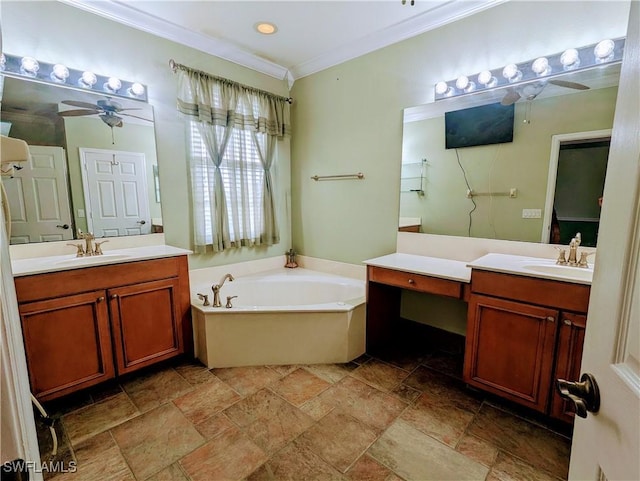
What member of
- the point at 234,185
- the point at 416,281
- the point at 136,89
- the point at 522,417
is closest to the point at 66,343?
the point at 234,185

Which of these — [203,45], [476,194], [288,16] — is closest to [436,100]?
[476,194]

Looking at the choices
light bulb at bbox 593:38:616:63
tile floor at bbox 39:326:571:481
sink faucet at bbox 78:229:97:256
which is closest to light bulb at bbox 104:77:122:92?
sink faucet at bbox 78:229:97:256

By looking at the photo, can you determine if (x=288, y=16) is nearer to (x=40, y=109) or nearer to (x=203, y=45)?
(x=203, y=45)

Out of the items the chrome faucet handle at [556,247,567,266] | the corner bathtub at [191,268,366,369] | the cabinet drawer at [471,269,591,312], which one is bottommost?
the corner bathtub at [191,268,366,369]

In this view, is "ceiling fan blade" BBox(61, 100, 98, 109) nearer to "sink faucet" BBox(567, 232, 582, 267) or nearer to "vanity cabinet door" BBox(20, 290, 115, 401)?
"vanity cabinet door" BBox(20, 290, 115, 401)

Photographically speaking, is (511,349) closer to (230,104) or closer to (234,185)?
(234,185)

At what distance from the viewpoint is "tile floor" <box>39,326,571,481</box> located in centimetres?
143

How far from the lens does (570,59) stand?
183 centimetres

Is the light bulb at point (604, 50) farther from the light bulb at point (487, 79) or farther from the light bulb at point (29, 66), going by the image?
the light bulb at point (29, 66)

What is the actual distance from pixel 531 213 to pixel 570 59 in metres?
0.95

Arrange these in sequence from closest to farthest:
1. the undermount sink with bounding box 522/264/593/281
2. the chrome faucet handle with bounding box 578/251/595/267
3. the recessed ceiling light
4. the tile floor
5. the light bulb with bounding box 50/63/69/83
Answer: the tile floor → the undermount sink with bounding box 522/264/593/281 → the chrome faucet handle with bounding box 578/251/595/267 → the light bulb with bounding box 50/63/69/83 → the recessed ceiling light

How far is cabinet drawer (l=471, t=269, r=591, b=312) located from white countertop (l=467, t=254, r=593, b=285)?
3 centimetres

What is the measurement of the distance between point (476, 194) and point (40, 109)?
121 inches

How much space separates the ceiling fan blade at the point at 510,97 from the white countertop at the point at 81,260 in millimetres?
2521
